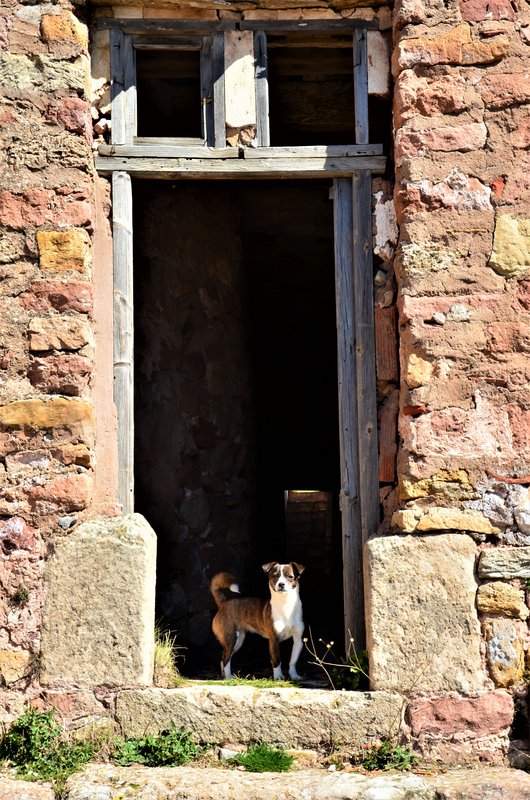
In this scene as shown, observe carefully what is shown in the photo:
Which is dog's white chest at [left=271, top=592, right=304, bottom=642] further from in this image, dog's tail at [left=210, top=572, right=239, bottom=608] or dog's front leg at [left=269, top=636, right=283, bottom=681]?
dog's tail at [left=210, top=572, right=239, bottom=608]

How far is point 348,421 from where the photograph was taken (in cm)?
439

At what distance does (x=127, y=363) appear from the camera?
14.3 feet

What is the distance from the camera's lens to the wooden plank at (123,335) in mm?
4305

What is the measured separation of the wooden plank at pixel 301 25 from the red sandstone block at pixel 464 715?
3.14 meters

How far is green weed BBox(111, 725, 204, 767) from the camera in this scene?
384 centimetres

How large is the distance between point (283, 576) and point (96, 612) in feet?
4.00

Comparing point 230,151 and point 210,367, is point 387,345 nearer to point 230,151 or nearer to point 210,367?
point 230,151

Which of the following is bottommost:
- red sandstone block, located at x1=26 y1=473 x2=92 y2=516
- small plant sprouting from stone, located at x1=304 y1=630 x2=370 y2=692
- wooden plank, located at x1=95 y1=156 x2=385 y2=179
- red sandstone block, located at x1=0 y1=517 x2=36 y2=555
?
small plant sprouting from stone, located at x1=304 y1=630 x2=370 y2=692

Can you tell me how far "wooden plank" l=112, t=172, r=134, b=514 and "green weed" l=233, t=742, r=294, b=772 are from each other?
1.19 meters

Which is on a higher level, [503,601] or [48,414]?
[48,414]

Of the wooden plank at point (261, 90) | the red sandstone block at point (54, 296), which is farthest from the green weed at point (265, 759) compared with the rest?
the wooden plank at point (261, 90)

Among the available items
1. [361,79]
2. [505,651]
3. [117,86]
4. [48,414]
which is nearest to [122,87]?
[117,86]

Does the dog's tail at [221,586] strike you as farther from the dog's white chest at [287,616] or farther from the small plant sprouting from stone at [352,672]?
the small plant sprouting from stone at [352,672]

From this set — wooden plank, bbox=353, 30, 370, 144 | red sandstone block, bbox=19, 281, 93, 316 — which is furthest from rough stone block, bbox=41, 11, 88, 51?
wooden plank, bbox=353, 30, 370, 144
